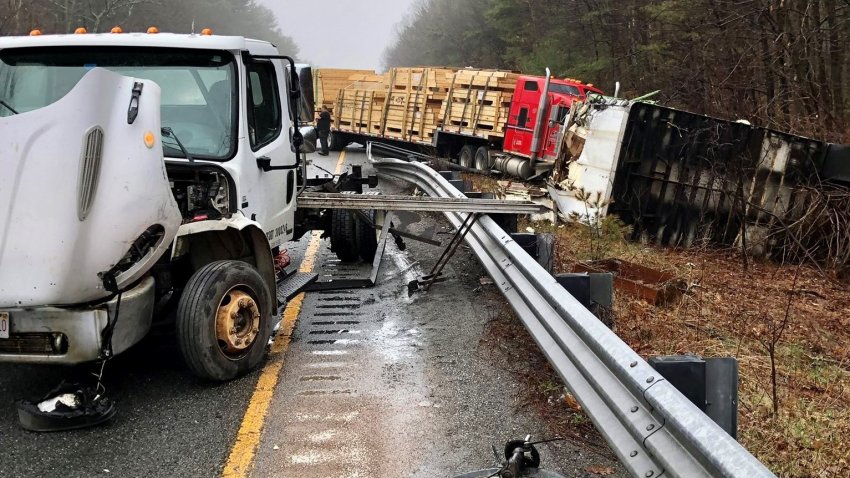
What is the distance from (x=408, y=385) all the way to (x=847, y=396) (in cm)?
281

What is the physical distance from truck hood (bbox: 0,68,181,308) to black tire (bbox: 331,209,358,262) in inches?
164

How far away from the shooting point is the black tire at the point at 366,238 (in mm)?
8047

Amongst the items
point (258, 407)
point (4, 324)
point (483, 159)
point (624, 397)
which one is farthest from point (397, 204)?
point (483, 159)

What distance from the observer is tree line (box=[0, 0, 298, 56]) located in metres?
32.8

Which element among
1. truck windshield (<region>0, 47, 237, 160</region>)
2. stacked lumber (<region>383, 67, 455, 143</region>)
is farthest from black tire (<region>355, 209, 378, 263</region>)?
stacked lumber (<region>383, 67, 455, 143</region>)

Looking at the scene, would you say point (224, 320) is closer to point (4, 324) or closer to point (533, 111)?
point (4, 324)

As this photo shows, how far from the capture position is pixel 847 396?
4879 millimetres

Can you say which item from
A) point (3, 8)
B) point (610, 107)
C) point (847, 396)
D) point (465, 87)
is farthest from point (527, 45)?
point (847, 396)

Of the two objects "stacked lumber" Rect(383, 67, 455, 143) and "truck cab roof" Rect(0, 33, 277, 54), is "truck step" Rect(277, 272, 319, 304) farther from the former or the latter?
"stacked lumber" Rect(383, 67, 455, 143)

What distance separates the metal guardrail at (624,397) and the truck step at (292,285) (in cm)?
174

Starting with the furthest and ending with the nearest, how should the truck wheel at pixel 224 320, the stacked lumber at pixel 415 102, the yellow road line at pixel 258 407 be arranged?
the stacked lumber at pixel 415 102 < the truck wheel at pixel 224 320 < the yellow road line at pixel 258 407

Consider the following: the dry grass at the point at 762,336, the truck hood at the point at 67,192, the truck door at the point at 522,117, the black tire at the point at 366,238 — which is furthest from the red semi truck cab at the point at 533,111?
the truck hood at the point at 67,192

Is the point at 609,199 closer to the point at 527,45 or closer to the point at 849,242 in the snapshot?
the point at 849,242

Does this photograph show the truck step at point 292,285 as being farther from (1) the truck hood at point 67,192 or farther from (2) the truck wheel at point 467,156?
(2) the truck wheel at point 467,156
